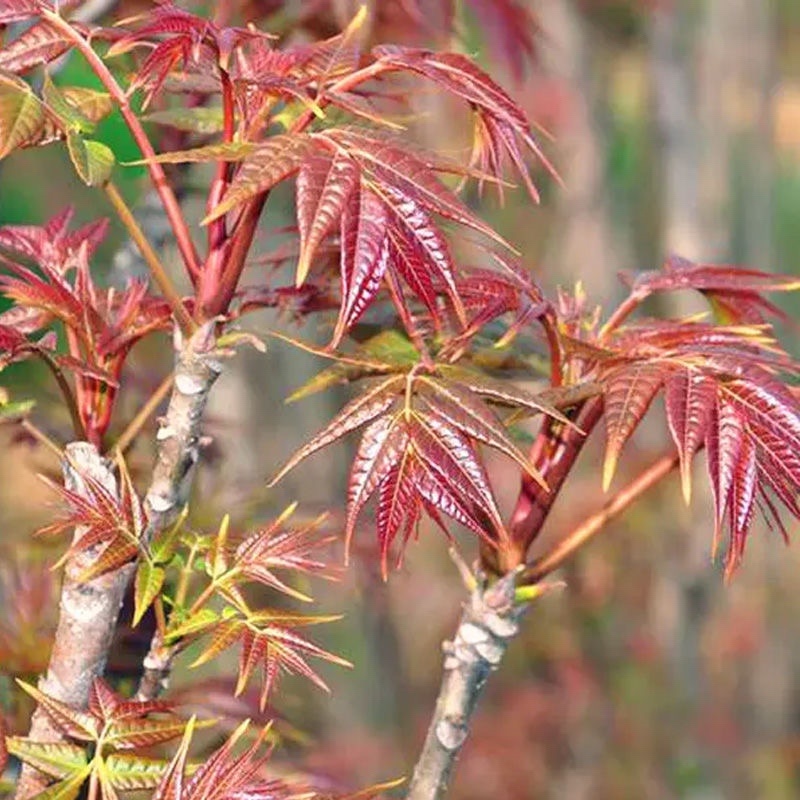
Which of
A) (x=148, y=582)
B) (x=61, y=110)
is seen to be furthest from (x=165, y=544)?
(x=61, y=110)

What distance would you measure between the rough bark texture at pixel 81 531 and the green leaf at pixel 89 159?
0.10 m

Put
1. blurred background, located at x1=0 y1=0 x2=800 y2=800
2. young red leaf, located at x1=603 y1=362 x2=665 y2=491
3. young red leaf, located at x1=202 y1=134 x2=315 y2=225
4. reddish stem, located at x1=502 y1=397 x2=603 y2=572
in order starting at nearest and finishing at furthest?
young red leaf, located at x1=202 y1=134 x2=315 y2=225 → young red leaf, located at x1=603 y1=362 x2=665 y2=491 → reddish stem, located at x1=502 y1=397 x2=603 y2=572 → blurred background, located at x1=0 y1=0 x2=800 y2=800

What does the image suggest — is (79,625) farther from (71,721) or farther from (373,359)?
(373,359)

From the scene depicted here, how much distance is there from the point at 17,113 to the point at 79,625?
290mm

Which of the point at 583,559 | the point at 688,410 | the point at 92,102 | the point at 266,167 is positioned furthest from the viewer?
the point at 583,559

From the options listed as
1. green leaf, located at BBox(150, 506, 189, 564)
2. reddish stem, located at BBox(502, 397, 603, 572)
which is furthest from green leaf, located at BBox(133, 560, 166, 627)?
reddish stem, located at BBox(502, 397, 603, 572)

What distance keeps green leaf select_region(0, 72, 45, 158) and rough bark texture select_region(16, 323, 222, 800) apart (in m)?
0.14

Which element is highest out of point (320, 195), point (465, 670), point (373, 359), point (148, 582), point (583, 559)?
point (320, 195)

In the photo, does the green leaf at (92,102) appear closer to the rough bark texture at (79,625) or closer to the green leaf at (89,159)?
the green leaf at (89,159)

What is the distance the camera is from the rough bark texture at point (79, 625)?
0.81 meters

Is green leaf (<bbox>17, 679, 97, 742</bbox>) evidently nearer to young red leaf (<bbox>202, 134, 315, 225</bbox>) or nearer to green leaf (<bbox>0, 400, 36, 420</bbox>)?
green leaf (<bbox>0, 400, 36, 420</bbox>)

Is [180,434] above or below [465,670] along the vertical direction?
above

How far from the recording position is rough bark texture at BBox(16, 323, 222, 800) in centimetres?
79

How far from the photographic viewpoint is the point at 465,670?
0.91m
